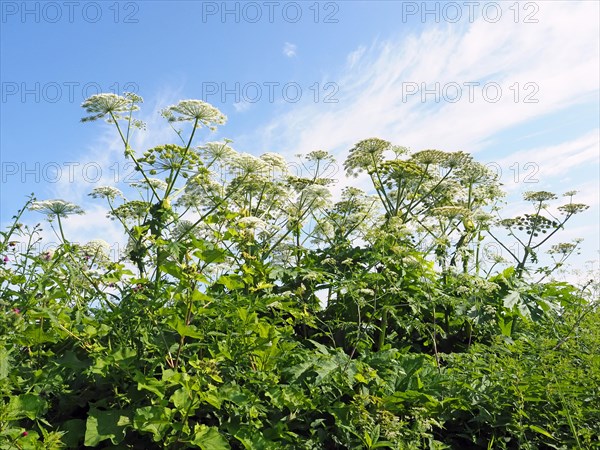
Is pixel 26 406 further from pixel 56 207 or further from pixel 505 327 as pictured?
pixel 505 327

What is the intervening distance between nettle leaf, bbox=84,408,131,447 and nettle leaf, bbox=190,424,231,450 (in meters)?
0.36

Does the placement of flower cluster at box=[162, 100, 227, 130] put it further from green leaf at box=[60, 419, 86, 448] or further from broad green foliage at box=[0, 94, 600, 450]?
green leaf at box=[60, 419, 86, 448]

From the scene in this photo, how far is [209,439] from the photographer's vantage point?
2859mm

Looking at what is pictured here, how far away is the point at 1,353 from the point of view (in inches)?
119

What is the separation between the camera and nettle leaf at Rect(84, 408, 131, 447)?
2887 mm

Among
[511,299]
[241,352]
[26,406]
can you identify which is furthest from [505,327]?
[26,406]

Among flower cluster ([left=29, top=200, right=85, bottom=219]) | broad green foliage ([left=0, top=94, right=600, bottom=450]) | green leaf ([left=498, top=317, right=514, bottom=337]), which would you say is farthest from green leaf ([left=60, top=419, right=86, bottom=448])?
green leaf ([left=498, top=317, right=514, bottom=337])

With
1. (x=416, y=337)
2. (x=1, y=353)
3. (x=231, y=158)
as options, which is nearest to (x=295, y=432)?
(x=1, y=353)

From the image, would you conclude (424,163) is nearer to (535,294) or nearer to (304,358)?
(535,294)

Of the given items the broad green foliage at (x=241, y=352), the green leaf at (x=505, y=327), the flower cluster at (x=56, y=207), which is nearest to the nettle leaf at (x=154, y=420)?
the broad green foliage at (x=241, y=352)

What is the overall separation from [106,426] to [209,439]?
1.74ft

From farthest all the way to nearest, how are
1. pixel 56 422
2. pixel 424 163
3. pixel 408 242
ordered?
pixel 424 163, pixel 408 242, pixel 56 422

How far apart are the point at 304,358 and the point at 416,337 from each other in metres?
1.97

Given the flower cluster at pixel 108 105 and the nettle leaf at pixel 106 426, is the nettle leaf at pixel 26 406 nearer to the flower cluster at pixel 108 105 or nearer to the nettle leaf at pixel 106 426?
the nettle leaf at pixel 106 426
